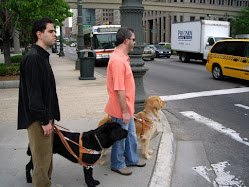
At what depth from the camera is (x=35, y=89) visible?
254 cm

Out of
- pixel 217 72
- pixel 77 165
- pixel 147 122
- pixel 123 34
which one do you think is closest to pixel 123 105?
pixel 123 34

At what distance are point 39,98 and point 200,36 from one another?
21.2m

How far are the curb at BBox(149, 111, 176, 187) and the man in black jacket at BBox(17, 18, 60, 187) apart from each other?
138 centimetres

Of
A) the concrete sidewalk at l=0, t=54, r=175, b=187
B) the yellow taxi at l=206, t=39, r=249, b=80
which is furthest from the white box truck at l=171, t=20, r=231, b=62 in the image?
the concrete sidewalk at l=0, t=54, r=175, b=187

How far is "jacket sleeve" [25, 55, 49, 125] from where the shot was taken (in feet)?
8.27

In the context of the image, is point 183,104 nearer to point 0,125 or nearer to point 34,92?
point 0,125

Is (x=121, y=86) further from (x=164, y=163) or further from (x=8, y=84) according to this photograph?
(x=8, y=84)

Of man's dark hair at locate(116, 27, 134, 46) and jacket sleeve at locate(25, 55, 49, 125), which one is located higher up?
man's dark hair at locate(116, 27, 134, 46)

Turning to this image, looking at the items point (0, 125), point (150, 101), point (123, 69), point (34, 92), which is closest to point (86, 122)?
point (0, 125)

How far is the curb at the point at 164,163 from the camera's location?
3.47 meters

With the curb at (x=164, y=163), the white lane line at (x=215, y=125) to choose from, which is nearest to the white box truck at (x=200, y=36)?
the white lane line at (x=215, y=125)

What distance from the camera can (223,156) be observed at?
4539 mm

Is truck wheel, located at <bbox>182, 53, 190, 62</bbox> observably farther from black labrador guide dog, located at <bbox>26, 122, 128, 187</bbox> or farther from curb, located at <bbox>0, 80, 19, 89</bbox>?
black labrador guide dog, located at <bbox>26, 122, 128, 187</bbox>

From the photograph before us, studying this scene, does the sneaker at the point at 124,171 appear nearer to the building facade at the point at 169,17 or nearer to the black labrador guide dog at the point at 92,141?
the black labrador guide dog at the point at 92,141
